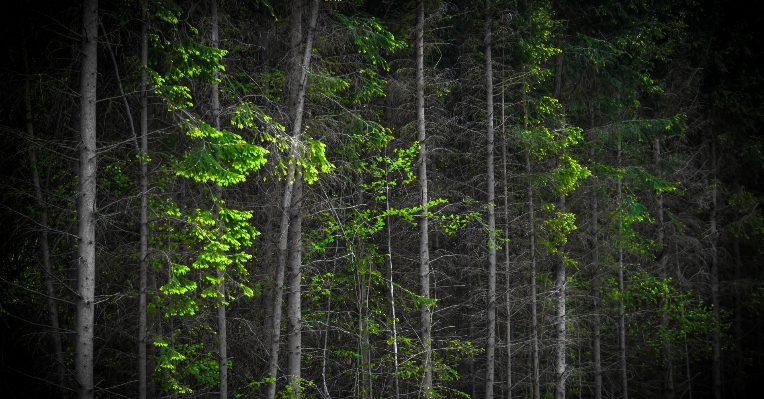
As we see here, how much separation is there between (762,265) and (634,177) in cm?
882

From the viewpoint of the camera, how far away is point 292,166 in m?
11.6

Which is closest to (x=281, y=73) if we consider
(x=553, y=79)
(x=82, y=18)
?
(x=82, y=18)

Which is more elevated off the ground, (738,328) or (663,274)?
(663,274)

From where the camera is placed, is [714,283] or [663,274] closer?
[663,274]

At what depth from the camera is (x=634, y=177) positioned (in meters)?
17.5

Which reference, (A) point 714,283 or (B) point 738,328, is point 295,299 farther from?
(B) point 738,328

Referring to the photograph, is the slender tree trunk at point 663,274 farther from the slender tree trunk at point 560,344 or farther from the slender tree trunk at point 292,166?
the slender tree trunk at point 292,166

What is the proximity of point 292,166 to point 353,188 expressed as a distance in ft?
14.5

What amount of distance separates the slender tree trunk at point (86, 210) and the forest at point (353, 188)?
0.04 m

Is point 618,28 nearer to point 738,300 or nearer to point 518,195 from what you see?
point 518,195

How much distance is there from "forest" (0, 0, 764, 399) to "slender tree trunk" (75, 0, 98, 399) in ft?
0.12

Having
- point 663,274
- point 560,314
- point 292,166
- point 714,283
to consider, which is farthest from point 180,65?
point 714,283

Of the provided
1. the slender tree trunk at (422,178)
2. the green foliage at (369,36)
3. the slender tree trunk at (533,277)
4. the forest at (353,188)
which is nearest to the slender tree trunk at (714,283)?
the forest at (353,188)

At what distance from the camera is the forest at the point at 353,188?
10.3 m
